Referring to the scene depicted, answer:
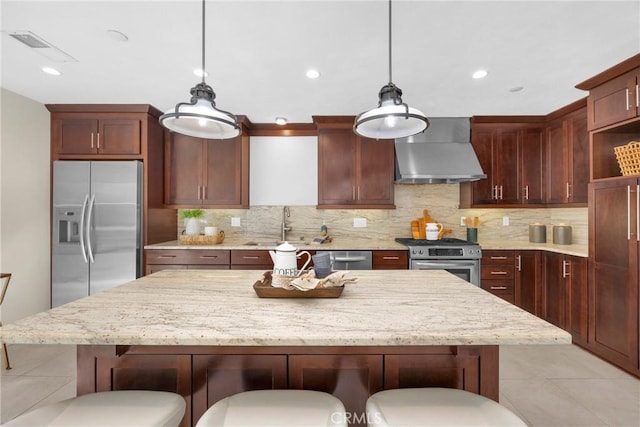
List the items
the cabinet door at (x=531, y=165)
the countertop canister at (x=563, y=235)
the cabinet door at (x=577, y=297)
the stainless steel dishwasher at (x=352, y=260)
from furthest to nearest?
the cabinet door at (x=531, y=165)
the countertop canister at (x=563, y=235)
the stainless steel dishwasher at (x=352, y=260)
the cabinet door at (x=577, y=297)

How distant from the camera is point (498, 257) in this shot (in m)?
3.38

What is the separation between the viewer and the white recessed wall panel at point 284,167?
13.1ft

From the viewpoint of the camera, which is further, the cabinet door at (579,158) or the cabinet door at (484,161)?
the cabinet door at (484,161)

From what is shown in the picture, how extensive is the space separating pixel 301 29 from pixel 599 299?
10.8ft

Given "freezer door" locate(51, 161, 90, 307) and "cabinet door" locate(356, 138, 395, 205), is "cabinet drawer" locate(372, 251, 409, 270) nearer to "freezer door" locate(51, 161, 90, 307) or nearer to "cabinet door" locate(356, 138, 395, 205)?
"cabinet door" locate(356, 138, 395, 205)

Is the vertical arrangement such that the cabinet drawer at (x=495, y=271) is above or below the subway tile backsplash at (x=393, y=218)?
below

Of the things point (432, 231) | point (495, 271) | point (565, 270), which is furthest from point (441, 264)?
point (565, 270)

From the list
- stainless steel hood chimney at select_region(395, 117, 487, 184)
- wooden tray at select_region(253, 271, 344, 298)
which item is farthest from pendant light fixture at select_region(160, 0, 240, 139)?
stainless steel hood chimney at select_region(395, 117, 487, 184)

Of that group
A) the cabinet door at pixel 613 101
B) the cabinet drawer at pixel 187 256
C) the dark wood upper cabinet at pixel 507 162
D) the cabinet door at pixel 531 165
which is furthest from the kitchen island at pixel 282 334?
the cabinet door at pixel 531 165

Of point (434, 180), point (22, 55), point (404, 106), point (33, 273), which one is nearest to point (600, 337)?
point (434, 180)

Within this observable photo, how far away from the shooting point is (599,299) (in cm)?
267

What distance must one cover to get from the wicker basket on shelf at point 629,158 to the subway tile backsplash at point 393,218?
155 centimetres

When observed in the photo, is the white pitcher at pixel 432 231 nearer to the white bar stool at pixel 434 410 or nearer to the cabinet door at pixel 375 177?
the cabinet door at pixel 375 177

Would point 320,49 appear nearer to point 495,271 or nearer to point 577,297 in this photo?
point 495,271
